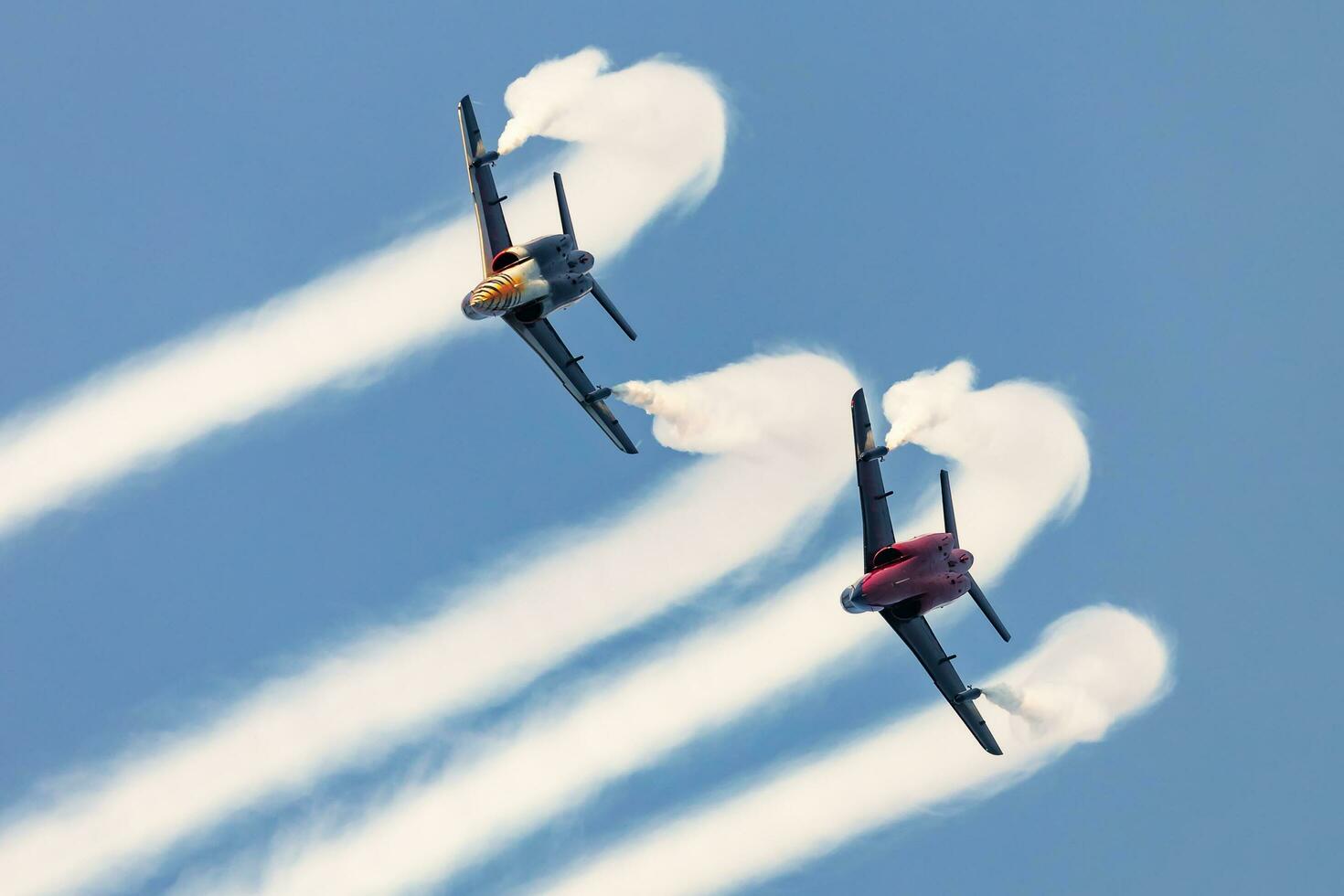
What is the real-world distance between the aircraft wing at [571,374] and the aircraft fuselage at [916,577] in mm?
13877

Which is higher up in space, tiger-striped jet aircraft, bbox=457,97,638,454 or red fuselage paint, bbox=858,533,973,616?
tiger-striped jet aircraft, bbox=457,97,638,454

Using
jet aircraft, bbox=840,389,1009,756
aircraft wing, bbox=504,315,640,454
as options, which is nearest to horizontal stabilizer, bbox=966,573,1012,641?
jet aircraft, bbox=840,389,1009,756

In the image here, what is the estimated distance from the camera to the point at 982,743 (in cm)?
9031

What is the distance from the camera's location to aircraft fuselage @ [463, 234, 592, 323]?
85.6 meters

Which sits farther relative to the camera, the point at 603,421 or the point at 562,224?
the point at 603,421

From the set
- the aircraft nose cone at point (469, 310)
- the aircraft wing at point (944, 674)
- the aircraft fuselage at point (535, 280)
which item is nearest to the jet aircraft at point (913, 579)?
the aircraft wing at point (944, 674)

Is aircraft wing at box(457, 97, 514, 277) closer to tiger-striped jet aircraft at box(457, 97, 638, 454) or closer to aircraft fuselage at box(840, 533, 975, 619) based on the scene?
tiger-striped jet aircraft at box(457, 97, 638, 454)

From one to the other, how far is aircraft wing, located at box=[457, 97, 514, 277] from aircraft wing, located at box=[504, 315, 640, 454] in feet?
12.7

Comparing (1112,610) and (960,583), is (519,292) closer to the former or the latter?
(960,583)

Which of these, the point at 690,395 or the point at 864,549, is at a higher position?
the point at 690,395

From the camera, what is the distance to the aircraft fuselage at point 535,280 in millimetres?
85562

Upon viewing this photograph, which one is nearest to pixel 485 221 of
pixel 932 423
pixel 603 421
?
pixel 603 421

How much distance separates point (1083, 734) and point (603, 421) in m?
26.5

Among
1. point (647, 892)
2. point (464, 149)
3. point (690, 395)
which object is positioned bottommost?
point (647, 892)
